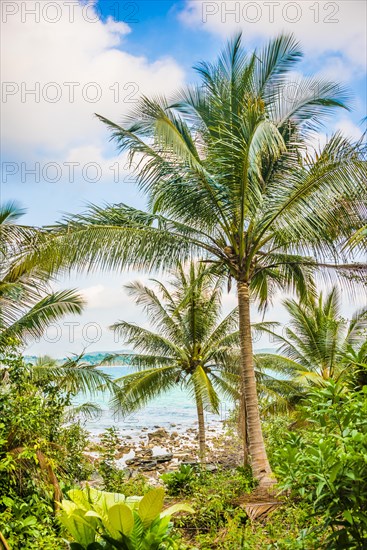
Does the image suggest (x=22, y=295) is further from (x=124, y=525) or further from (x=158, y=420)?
(x=158, y=420)

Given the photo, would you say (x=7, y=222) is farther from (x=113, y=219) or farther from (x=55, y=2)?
(x=55, y=2)

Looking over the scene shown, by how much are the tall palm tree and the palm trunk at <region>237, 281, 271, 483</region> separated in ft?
0.05

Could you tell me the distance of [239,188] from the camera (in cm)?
659

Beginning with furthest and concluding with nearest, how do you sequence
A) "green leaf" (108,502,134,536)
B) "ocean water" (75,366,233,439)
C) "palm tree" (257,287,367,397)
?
"ocean water" (75,366,233,439) → "palm tree" (257,287,367,397) → "green leaf" (108,502,134,536)

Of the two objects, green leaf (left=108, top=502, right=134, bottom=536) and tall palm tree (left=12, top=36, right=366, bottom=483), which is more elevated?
tall palm tree (left=12, top=36, right=366, bottom=483)

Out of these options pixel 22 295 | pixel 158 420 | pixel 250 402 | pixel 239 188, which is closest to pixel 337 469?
pixel 250 402

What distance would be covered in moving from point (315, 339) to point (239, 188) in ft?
23.4

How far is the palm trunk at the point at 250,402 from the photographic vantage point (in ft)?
21.8

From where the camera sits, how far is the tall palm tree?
6.36 meters

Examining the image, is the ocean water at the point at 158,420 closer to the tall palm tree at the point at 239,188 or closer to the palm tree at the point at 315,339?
the palm tree at the point at 315,339

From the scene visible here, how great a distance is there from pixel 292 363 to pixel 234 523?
7916mm

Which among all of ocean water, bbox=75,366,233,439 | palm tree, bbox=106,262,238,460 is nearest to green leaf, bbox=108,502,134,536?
palm tree, bbox=106,262,238,460

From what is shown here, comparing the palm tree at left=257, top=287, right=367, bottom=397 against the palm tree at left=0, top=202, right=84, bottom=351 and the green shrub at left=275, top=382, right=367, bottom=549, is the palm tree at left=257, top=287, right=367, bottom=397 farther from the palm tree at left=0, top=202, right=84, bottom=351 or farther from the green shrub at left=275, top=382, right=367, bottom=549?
the green shrub at left=275, top=382, right=367, bottom=549

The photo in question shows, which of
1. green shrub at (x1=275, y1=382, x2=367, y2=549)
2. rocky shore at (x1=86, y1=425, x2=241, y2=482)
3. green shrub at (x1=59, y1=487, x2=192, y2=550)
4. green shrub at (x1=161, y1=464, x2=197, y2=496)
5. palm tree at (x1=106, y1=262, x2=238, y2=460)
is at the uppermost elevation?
palm tree at (x1=106, y1=262, x2=238, y2=460)
